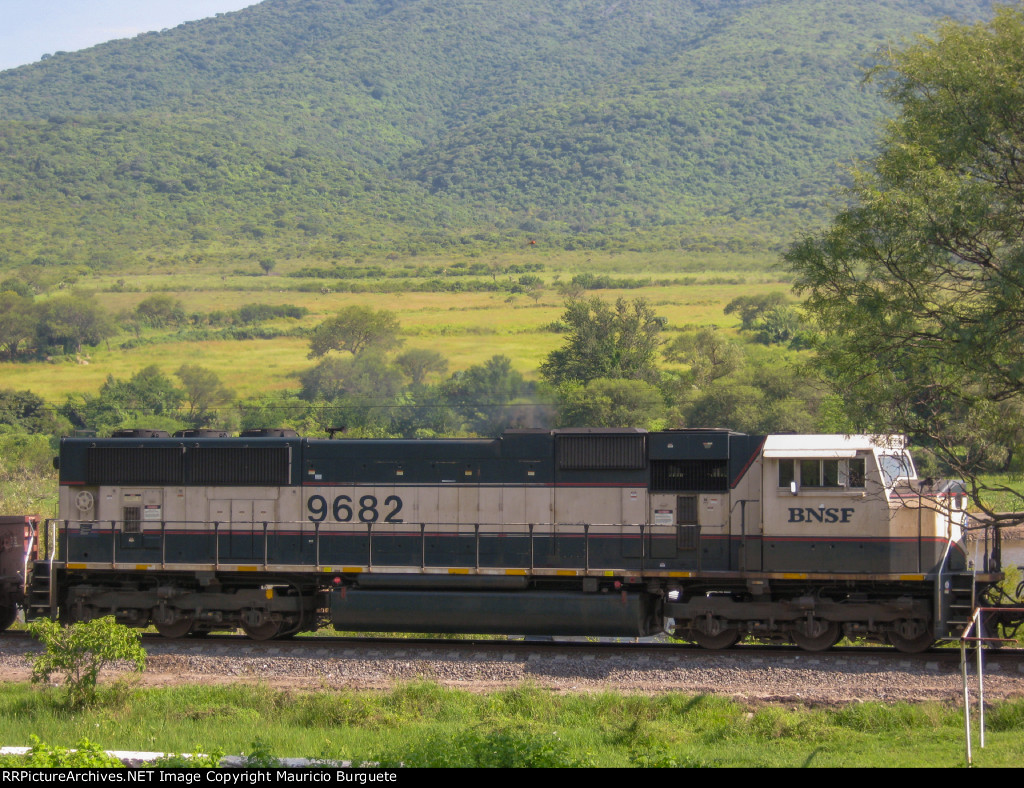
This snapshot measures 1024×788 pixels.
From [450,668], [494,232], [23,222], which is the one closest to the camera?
[450,668]

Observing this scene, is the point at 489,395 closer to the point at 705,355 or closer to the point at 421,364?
the point at 421,364

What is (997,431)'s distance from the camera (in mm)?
13781

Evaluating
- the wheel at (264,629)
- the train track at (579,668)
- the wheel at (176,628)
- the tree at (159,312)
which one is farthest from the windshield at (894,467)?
the tree at (159,312)

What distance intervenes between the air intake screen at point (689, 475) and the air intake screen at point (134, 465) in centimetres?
864

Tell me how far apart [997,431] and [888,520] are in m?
3.33

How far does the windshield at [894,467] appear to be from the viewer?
16609 millimetres

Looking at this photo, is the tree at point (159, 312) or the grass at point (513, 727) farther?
the tree at point (159, 312)

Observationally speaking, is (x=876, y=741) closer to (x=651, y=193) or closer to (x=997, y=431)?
(x=997, y=431)

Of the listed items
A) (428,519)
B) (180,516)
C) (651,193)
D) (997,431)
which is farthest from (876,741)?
(651,193)

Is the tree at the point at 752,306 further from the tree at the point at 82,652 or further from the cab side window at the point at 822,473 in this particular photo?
the tree at the point at 82,652

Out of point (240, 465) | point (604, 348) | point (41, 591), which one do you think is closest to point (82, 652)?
point (41, 591)

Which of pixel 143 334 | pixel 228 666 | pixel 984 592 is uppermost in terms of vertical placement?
pixel 143 334

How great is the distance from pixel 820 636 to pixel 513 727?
6405 mm

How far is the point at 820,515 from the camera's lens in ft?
55.7
